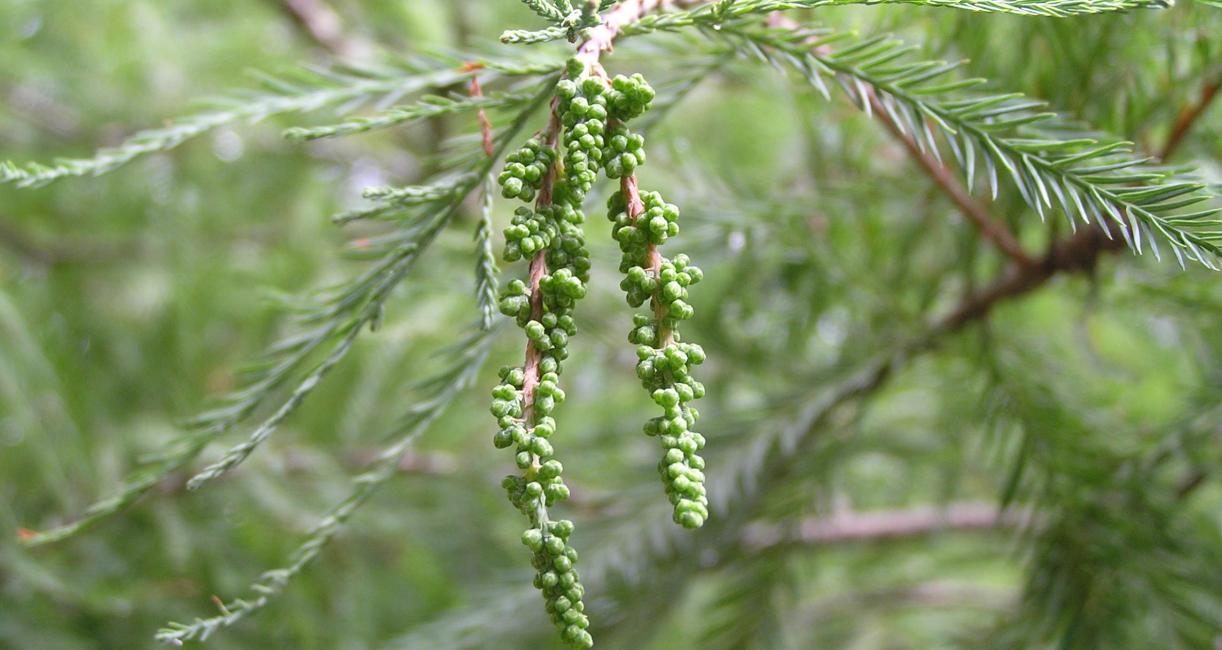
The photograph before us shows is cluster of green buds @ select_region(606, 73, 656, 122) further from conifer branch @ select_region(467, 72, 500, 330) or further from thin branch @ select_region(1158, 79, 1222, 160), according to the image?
thin branch @ select_region(1158, 79, 1222, 160)

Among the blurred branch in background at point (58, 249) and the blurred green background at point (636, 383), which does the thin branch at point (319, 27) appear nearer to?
the blurred green background at point (636, 383)

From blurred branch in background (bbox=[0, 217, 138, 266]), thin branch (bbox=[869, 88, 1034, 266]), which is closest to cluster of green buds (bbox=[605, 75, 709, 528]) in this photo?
thin branch (bbox=[869, 88, 1034, 266])

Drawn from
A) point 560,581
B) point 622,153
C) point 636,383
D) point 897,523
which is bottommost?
point 897,523

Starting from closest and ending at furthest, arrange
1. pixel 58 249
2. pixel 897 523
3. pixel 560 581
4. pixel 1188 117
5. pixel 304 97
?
1. pixel 560 581
2. pixel 304 97
3. pixel 1188 117
4. pixel 897 523
5. pixel 58 249

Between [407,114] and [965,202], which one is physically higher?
[407,114]

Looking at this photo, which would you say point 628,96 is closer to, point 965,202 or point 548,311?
point 548,311

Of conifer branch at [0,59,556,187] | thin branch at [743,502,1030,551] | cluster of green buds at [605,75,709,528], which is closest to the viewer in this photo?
cluster of green buds at [605,75,709,528]

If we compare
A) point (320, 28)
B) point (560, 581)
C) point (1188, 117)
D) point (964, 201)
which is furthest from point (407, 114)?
point (320, 28)

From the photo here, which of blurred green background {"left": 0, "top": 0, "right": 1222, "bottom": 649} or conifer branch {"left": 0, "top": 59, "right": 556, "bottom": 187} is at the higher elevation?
conifer branch {"left": 0, "top": 59, "right": 556, "bottom": 187}
